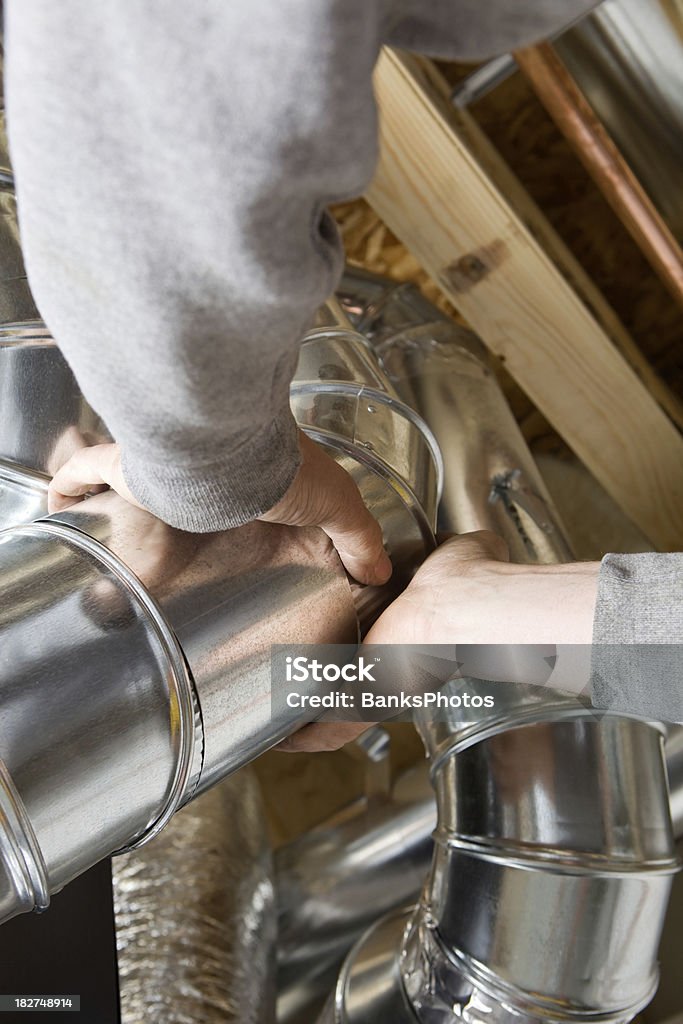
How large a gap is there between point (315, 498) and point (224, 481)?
140mm

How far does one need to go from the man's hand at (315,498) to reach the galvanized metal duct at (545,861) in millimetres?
213

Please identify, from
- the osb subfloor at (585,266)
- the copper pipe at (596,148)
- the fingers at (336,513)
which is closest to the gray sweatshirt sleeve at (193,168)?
the fingers at (336,513)

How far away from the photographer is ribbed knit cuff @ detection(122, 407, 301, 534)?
0.51 m

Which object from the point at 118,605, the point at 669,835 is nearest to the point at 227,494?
the point at 118,605

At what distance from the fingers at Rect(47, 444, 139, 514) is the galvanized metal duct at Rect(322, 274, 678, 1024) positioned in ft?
1.27

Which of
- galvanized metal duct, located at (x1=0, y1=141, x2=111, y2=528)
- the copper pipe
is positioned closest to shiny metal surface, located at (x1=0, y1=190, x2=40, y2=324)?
galvanized metal duct, located at (x1=0, y1=141, x2=111, y2=528)

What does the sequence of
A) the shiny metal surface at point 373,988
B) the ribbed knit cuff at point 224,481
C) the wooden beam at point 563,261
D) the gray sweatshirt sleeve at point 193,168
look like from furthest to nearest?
1. the wooden beam at point 563,261
2. the shiny metal surface at point 373,988
3. the ribbed knit cuff at point 224,481
4. the gray sweatshirt sleeve at point 193,168

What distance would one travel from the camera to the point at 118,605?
2.09 feet

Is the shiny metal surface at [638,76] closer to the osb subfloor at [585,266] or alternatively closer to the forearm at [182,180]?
the osb subfloor at [585,266]

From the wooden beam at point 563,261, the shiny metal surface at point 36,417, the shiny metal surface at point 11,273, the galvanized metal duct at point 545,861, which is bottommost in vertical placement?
the galvanized metal duct at point 545,861

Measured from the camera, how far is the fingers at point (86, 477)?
27.4 inches

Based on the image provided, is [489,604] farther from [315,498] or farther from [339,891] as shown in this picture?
[339,891]

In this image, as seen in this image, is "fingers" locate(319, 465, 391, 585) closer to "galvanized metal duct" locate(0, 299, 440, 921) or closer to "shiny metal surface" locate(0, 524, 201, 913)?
"galvanized metal duct" locate(0, 299, 440, 921)

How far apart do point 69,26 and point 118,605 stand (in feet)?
1.24
